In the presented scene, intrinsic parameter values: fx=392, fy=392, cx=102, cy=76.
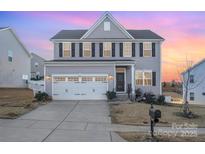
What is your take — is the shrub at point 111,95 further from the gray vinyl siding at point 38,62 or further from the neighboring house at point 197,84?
the gray vinyl siding at point 38,62

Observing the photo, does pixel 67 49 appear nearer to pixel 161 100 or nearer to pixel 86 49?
pixel 86 49

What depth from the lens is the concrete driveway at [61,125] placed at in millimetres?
14086

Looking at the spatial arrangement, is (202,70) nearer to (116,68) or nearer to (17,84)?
(116,68)

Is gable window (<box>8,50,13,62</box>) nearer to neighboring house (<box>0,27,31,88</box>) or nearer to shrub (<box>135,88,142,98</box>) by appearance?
neighboring house (<box>0,27,31,88</box>)

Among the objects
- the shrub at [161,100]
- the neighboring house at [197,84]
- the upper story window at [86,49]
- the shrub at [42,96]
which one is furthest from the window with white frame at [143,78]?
the shrub at [42,96]

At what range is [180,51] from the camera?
32.5 metres

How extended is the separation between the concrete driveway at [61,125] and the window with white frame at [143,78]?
761 centimetres

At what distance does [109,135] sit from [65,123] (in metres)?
3.83

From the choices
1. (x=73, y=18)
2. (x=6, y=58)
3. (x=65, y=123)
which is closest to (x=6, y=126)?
(x=65, y=123)

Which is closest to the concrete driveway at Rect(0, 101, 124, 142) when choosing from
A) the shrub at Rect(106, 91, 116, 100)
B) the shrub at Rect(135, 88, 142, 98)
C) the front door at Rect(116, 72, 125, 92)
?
the shrub at Rect(106, 91, 116, 100)

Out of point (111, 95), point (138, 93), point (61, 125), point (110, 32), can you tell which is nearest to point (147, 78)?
point (138, 93)

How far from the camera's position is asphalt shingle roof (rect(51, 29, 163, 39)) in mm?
32219

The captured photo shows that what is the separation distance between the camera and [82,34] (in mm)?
32969

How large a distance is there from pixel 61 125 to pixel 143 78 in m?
15.5
